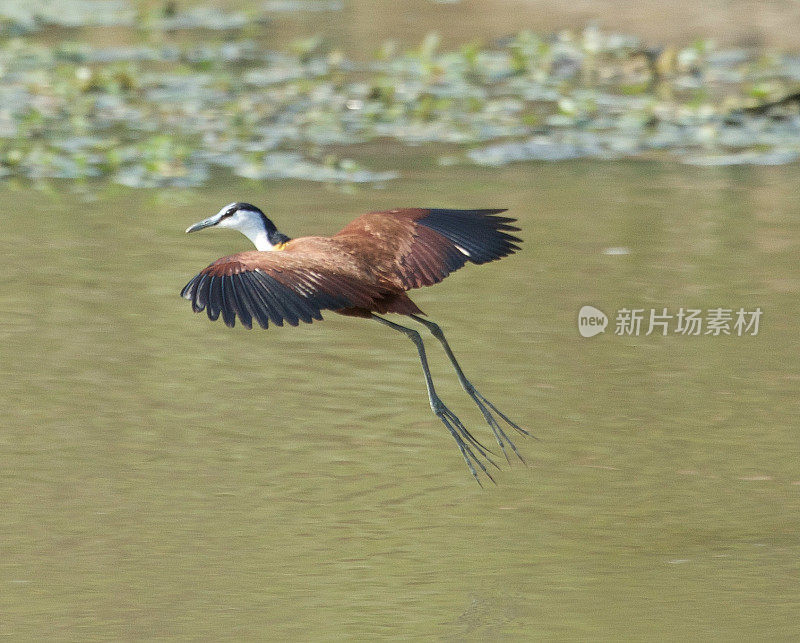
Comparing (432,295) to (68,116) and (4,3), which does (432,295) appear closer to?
(68,116)

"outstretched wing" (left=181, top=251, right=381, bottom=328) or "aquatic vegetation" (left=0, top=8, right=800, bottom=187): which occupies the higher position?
"aquatic vegetation" (left=0, top=8, right=800, bottom=187)

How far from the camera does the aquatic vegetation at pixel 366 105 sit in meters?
9.27

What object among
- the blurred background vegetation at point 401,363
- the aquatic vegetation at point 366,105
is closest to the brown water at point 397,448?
the blurred background vegetation at point 401,363

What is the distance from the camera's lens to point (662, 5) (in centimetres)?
1349

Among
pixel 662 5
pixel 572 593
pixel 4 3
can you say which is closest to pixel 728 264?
pixel 572 593

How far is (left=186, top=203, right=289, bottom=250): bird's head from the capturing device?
15.2ft

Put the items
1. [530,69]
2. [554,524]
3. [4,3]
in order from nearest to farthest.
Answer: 1. [554,524]
2. [530,69]
3. [4,3]

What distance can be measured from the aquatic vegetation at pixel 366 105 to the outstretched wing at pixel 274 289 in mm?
4469

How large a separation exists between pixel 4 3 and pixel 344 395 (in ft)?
32.4
